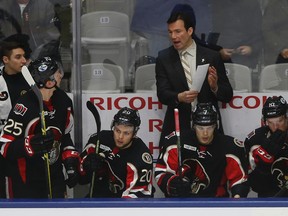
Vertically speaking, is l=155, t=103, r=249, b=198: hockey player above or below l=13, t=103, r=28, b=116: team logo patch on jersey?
below

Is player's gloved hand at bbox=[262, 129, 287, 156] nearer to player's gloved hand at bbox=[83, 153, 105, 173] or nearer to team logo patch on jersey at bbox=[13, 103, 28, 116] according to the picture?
player's gloved hand at bbox=[83, 153, 105, 173]

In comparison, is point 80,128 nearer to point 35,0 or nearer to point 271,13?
point 35,0

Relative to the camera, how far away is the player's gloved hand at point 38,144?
4.28m

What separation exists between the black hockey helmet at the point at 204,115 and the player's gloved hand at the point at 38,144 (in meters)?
0.79

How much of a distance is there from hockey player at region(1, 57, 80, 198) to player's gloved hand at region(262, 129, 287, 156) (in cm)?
102

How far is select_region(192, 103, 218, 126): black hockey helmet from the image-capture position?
15.0 ft

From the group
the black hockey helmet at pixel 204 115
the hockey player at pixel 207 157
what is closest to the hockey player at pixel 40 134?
the hockey player at pixel 207 157

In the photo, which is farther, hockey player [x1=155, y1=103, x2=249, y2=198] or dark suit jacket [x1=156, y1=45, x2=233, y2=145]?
dark suit jacket [x1=156, y1=45, x2=233, y2=145]

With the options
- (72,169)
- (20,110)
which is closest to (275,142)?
(72,169)

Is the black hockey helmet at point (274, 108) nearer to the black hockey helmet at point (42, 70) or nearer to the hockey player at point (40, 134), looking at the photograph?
the hockey player at point (40, 134)

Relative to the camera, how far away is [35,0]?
5.14m

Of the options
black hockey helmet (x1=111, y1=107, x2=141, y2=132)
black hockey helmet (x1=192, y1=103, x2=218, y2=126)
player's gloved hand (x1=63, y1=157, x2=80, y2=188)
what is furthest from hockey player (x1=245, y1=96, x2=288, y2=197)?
player's gloved hand (x1=63, y1=157, x2=80, y2=188)

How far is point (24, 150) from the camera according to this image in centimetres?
432

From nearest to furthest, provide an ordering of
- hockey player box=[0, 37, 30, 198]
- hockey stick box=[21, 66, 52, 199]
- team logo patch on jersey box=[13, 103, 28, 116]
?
hockey stick box=[21, 66, 52, 199], team logo patch on jersey box=[13, 103, 28, 116], hockey player box=[0, 37, 30, 198]
